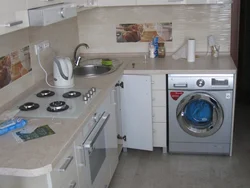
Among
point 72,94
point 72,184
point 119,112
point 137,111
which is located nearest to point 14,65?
point 72,94

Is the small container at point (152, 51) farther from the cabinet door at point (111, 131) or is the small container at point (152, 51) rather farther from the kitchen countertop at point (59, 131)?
the cabinet door at point (111, 131)

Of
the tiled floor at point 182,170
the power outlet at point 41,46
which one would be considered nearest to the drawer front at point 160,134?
the tiled floor at point 182,170

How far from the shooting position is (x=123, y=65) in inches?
133

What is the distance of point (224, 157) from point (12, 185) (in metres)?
2.19

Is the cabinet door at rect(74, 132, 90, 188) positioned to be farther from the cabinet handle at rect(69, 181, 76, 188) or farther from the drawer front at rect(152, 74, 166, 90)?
the drawer front at rect(152, 74, 166, 90)

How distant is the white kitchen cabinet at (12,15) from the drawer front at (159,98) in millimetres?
1608

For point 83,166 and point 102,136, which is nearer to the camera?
point 83,166

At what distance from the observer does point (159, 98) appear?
3.25 meters

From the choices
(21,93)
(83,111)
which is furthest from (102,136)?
(21,93)

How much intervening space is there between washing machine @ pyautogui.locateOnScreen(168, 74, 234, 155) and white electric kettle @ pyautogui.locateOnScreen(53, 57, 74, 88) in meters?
0.92

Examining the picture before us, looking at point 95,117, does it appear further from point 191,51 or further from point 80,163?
point 191,51

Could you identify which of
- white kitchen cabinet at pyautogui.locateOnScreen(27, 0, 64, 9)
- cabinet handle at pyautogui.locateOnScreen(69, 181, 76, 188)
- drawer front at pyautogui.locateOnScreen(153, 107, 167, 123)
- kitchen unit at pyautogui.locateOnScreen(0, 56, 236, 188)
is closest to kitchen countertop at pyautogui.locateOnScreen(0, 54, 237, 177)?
kitchen unit at pyautogui.locateOnScreen(0, 56, 236, 188)

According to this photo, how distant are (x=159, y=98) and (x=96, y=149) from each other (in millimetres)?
1041

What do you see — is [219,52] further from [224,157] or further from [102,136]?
[102,136]
